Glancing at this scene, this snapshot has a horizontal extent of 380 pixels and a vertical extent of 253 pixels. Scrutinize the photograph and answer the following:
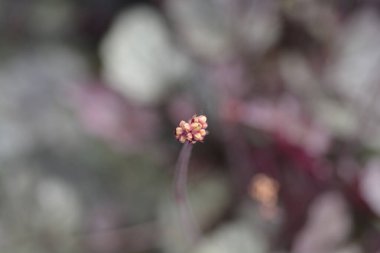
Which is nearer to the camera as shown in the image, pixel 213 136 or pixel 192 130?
pixel 192 130

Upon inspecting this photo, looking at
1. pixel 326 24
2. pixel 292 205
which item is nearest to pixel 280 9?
pixel 326 24

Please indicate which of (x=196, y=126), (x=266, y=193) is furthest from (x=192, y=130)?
(x=266, y=193)

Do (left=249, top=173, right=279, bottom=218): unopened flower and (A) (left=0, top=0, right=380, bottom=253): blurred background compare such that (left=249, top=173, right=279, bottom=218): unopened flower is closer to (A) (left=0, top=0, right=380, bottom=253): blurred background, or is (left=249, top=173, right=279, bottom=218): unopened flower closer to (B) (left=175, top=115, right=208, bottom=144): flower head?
(A) (left=0, top=0, right=380, bottom=253): blurred background

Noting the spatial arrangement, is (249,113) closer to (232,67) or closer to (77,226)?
(232,67)

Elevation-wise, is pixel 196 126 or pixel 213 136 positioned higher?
pixel 213 136

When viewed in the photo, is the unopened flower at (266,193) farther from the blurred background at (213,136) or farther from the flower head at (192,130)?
the flower head at (192,130)

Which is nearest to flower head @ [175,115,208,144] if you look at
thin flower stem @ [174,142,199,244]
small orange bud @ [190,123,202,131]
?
small orange bud @ [190,123,202,131]

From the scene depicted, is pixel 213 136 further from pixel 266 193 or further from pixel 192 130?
pixel 192 130

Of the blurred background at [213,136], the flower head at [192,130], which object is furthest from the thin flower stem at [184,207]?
the flower head at [192,130]

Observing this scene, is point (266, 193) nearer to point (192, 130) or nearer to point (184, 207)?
point (184, 207)
